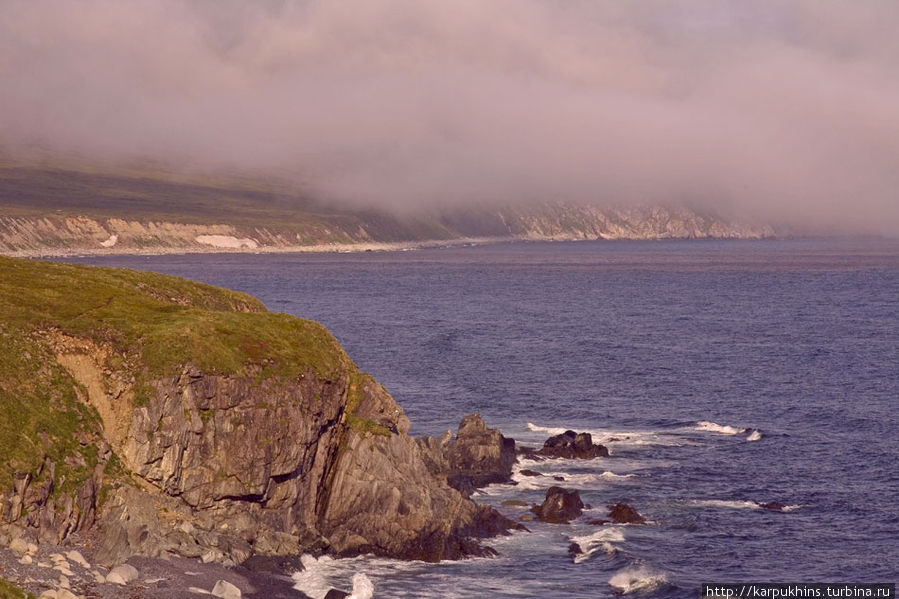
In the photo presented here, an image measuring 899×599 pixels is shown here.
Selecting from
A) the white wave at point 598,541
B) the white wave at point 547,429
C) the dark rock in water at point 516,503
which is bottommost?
the white wave at point 598,541

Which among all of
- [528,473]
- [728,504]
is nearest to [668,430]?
[528,473]

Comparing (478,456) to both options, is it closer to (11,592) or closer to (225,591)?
(225,591)

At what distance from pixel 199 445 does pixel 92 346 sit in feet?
25.0

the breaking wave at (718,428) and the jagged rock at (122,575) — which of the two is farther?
the breaking wave at (718,428)

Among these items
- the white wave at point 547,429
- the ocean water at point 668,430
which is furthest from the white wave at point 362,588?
the white wave at point 547,429

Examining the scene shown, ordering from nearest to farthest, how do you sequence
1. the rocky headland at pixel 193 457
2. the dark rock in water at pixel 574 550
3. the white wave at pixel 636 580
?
the rocky headland at pixel 193 457 < the white wave at pixel 636 580 < the dark rock in water at pixel 574 550

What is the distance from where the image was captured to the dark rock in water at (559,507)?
6228 centimetres

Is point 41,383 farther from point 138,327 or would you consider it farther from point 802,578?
point 802,578

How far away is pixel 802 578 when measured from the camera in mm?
51906

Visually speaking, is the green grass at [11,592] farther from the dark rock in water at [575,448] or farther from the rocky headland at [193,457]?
the dark rock in water at [575,448]

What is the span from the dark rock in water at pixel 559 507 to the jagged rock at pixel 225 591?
73.9ft

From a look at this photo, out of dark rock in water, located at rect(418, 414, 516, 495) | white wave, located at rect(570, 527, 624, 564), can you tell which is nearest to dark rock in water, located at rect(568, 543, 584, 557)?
white wave, located at rect(570, 527, 624, 564)

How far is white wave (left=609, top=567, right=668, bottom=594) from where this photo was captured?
166 feet

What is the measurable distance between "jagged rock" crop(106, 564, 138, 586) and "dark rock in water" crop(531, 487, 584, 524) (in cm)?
2548
